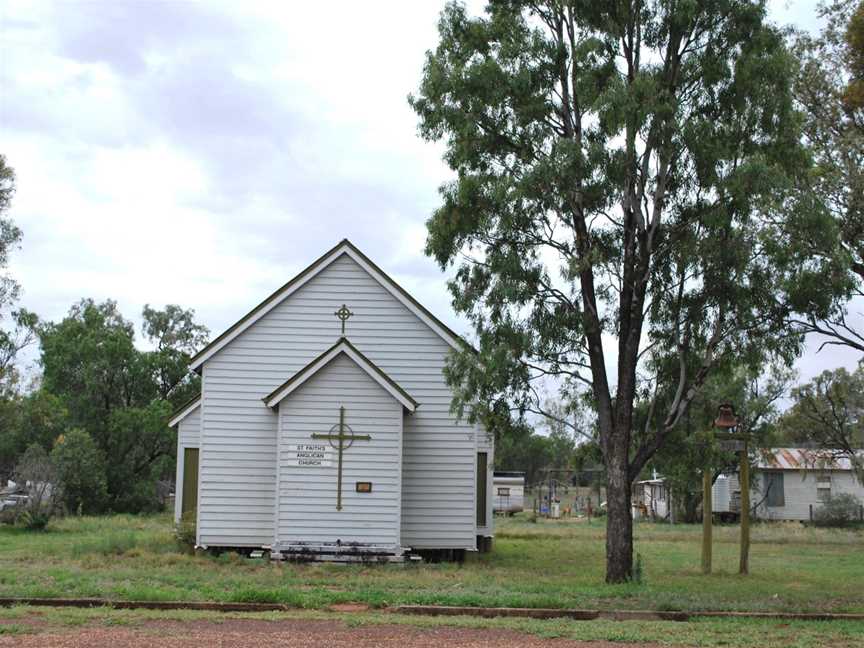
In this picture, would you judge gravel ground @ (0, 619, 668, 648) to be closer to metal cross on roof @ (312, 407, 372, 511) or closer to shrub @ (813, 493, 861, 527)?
metal cross on roof @ (312, 407, 372, 511)

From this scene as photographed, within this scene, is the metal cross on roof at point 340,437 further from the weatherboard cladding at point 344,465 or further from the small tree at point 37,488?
the small tree at point 37,488

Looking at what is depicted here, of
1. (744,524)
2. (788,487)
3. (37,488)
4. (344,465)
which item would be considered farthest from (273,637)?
(788,487)

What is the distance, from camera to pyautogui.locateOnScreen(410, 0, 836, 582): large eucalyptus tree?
17188 mm

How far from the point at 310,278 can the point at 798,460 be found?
38.7 m

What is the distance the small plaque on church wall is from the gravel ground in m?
8.36

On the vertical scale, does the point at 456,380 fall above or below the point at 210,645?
above

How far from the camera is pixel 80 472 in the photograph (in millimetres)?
43094

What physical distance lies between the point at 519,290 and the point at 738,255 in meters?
4.02

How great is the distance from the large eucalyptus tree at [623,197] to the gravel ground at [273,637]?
267 inches

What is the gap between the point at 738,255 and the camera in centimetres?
1709

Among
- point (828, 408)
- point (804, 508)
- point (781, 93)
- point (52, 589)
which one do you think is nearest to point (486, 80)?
point (781, 93)

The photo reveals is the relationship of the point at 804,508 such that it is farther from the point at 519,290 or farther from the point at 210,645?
the point at 210,645

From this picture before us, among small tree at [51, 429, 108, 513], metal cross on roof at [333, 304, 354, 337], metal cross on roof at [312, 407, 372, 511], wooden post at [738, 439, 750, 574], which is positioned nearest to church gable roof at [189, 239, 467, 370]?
metal cross on roof at [333, 304, 354, 337]

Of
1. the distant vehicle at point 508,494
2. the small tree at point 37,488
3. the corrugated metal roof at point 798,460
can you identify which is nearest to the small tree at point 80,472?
the small tree at point 37,488
